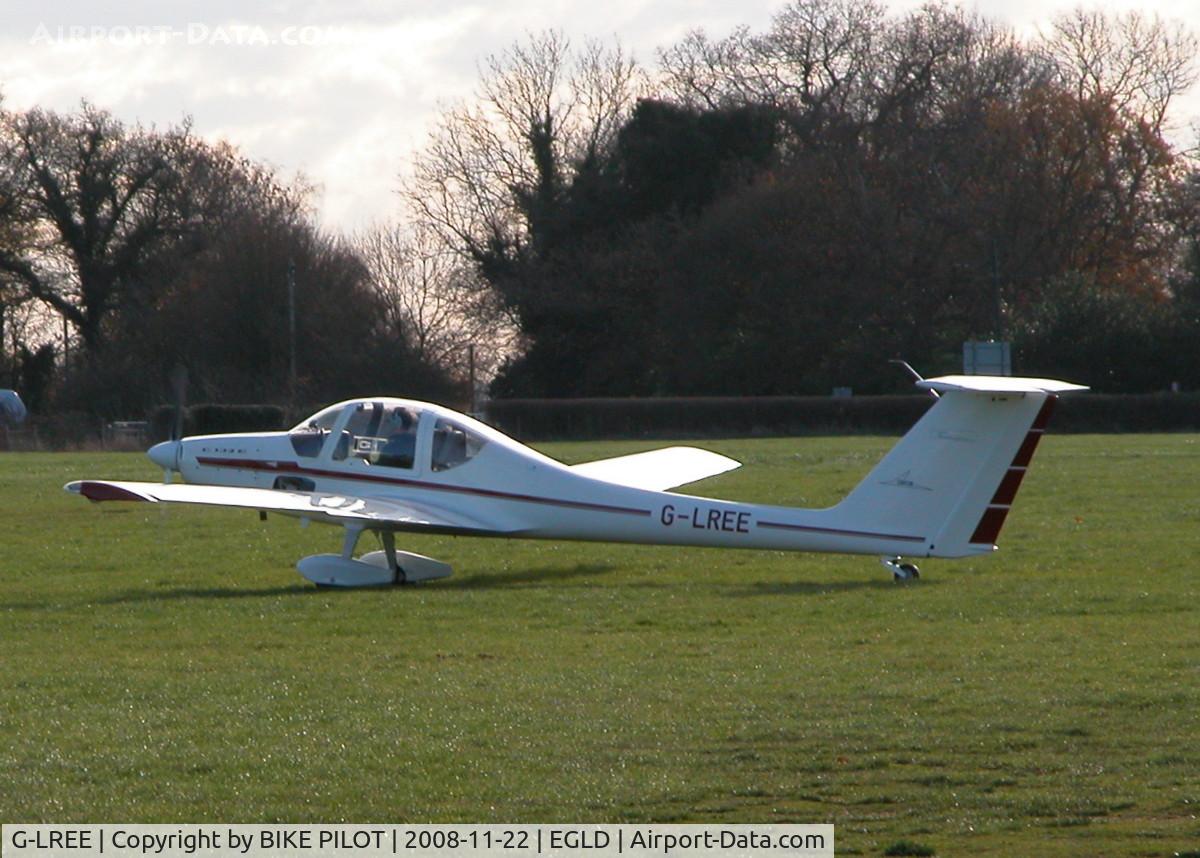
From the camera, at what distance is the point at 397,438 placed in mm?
14953

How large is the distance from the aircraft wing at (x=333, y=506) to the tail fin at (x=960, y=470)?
11.5ft

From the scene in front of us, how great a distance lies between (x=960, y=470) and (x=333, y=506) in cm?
541

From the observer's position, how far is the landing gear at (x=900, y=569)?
13.1 meters

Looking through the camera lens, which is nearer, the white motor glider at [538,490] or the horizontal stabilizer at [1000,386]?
the horizontal stabilizer at [1000,386]

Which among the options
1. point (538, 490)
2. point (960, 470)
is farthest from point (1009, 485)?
point (538, 490)

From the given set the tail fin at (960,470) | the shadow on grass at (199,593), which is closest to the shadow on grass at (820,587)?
the tail fin at (960,470)

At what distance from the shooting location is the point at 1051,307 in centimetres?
5294

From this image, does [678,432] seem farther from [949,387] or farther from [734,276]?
[949,387]

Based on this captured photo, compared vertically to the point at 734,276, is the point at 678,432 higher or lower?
lower

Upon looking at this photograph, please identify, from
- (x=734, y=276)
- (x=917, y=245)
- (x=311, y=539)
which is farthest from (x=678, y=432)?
(x=311, y=539)

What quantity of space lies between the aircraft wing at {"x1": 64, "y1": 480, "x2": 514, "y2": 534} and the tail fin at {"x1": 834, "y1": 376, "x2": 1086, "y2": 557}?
11.5 feet

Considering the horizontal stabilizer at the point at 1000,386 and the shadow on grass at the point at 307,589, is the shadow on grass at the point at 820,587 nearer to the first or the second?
the horizontal stabilizer at the point at 1000,386

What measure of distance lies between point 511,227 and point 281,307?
8895 millimetres

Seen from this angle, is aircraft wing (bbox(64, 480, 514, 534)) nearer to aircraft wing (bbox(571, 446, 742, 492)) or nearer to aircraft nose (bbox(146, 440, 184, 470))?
aircraft nose (bbox(146, 440, 184, 470))
